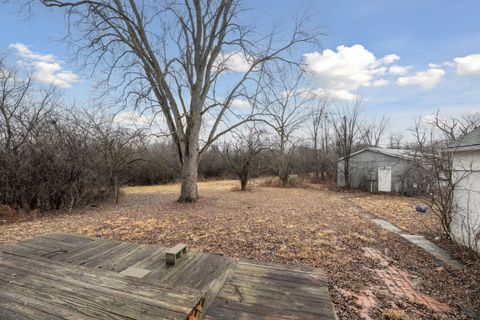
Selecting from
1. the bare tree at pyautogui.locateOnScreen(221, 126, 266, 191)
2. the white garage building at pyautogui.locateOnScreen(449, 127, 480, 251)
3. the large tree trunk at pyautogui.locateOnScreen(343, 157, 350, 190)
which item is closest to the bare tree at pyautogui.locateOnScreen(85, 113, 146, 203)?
the bare tree at pyautogui.locateOnScreen(221, 126, 266, 191)

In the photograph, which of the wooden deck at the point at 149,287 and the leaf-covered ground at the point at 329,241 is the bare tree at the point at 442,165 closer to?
the leaf-covered ground at the point at 329,241

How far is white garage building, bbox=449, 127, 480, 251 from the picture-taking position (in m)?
4.18

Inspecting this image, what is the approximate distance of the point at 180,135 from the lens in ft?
29.3

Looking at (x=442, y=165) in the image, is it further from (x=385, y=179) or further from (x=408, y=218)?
(x=385, y=179)

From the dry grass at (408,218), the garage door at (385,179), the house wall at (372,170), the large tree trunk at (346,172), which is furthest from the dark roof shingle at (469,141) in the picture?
the large tree trunk at (346,172)

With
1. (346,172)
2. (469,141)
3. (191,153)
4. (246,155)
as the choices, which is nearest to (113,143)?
(191,153)

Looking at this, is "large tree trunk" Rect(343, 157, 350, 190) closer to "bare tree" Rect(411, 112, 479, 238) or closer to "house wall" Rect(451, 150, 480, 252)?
"bare tree" Rect(411, 112, 479, 238)

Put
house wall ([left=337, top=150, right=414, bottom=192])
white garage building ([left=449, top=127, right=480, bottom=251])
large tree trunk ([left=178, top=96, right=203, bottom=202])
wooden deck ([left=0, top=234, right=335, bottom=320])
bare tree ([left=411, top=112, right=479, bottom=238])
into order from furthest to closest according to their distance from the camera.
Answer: house wall ([left=337, top=150, right=414, bottom=192])
large tree trunk ([left=178, top=96, right=203, bottom=202])
bare tree ([left=411, top=112, right=479, bottom=238])
white garage building ([left=449, top=127, right=480, bottom=251])
wooden deck ([left=0, top=234, right=335, bottom=320])

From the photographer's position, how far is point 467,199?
447 cm

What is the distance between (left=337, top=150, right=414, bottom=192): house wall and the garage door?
18cm

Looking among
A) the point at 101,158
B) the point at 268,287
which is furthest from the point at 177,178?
the point at 268,287

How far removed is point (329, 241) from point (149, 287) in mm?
3952

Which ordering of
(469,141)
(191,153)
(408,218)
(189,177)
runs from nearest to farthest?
(469,141)
(408,218)
(191,153)
(189,177)

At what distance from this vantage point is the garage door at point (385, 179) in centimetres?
1277
